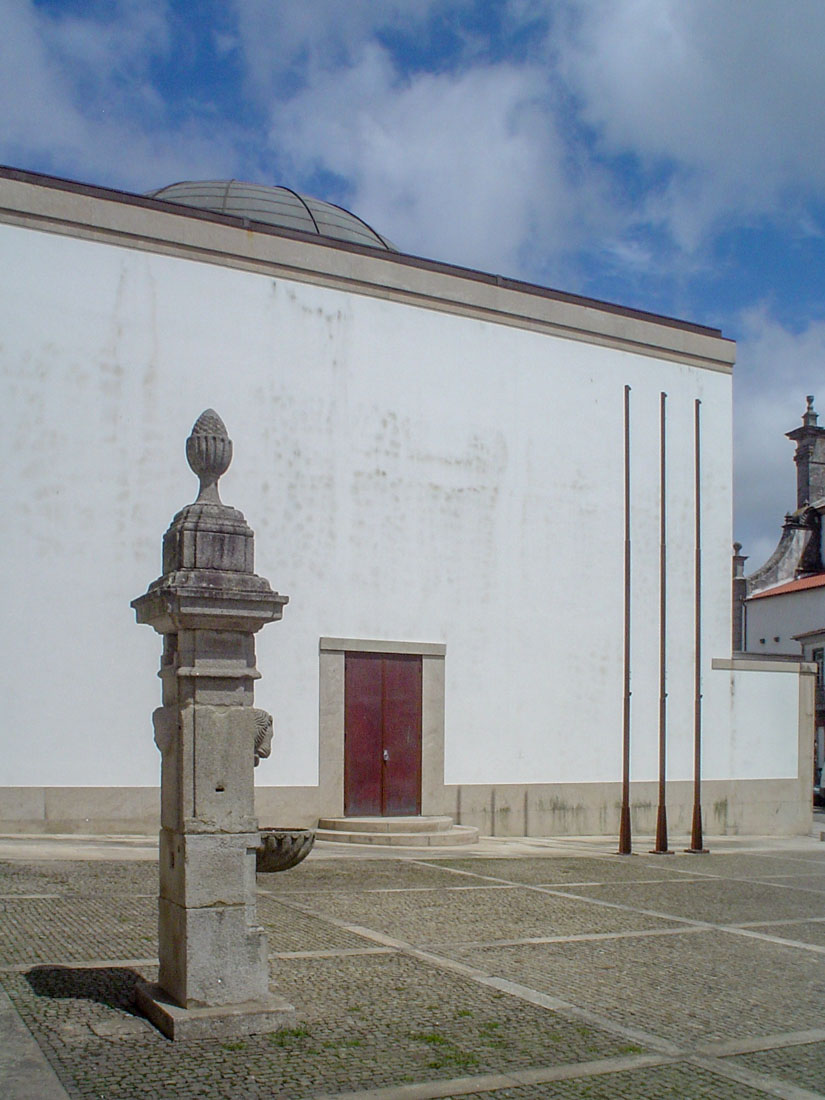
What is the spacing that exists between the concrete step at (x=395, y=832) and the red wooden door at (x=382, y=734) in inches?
12.9

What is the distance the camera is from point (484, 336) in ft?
62.2

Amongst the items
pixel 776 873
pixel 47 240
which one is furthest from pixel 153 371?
pixel 776 873

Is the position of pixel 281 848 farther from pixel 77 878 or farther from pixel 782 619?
pixel 782 619

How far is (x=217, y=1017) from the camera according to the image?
19.3ft

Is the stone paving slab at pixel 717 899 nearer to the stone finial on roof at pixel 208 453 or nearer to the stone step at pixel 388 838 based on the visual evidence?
the stone step at pixel 388 838

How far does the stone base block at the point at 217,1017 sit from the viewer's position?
5836mm

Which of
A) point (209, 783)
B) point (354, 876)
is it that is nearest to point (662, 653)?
point (354, 876)

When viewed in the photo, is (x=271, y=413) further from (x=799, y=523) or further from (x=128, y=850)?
(x=799, y=523)

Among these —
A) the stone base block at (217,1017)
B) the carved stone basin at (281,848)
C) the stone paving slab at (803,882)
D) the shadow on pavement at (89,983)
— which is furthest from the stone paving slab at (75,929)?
the stone paving slab at (803,882)

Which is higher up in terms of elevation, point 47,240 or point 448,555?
point 47,240

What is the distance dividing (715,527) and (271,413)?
8.73 m

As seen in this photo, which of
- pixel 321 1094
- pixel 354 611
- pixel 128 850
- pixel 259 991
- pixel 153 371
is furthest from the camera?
pixel 354 611

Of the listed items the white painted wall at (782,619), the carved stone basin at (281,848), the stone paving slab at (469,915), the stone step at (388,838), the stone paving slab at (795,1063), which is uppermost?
the white painted wall at (782,619)

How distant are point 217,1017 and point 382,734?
11.5 meters
